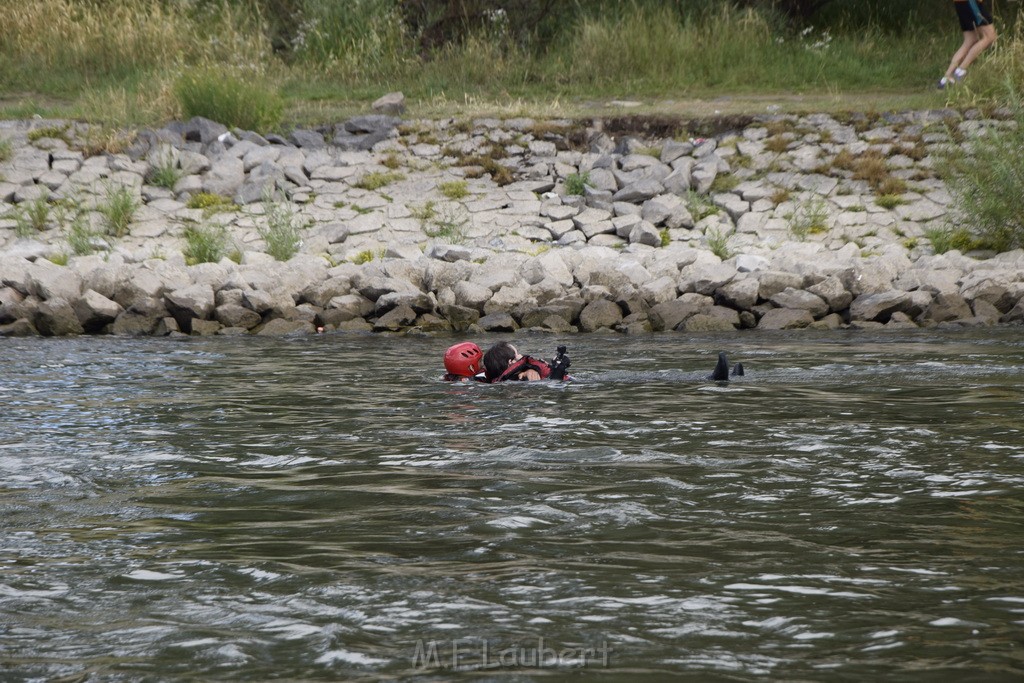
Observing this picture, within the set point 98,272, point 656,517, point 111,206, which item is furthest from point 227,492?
point 111,206

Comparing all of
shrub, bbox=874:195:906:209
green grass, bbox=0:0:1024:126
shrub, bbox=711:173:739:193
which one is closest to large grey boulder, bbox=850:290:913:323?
shrub, bbox=874:195:906:209

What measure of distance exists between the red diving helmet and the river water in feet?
1.11

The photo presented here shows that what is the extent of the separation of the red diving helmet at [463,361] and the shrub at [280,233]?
227 inches

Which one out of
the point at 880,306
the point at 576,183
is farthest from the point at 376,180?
the point at 880,306

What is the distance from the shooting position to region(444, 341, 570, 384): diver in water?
9102 millimetres

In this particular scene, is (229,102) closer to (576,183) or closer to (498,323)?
(576,183)

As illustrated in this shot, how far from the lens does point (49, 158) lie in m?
17.2

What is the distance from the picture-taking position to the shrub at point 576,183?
52.5 ft

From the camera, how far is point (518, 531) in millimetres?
4703

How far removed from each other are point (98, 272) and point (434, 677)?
11.3m

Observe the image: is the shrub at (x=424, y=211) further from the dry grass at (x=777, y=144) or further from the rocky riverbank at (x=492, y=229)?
the dry grass at (x=777, y=144)

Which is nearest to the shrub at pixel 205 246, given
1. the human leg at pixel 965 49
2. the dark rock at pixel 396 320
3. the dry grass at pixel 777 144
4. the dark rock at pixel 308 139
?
the dark rock at pixel 396 320

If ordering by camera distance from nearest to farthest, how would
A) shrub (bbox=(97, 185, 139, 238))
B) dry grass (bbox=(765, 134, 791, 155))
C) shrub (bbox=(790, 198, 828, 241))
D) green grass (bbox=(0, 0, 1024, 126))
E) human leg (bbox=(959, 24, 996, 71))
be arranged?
shrub (bbox=(790, 198, 828, 241)) < shrub (bbox=(97, 185, 139, 238)) < dry grass (bbox=(765, 134, 791, 155)) < human leg (bbox=(959, 24, 996, 71)) < green grass (bbox=(0, 0, 1024, 126))

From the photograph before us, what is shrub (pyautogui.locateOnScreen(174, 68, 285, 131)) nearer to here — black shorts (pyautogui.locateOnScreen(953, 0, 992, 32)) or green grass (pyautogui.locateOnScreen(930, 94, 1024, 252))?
green grass (pyautogui.locateOnScreen(930, 94, 1024, 252))
